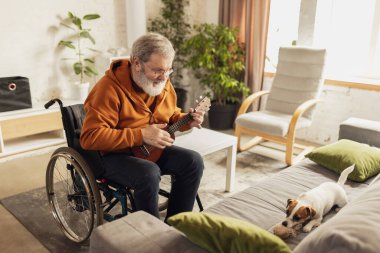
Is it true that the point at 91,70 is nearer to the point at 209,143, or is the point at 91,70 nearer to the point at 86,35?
the point at 86,35

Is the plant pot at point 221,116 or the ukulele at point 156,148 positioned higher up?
the ukulele at point 156,148

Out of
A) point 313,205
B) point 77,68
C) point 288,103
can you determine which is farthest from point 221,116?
point 313,205

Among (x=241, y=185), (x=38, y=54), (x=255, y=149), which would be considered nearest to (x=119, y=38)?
(x=38, y=54)

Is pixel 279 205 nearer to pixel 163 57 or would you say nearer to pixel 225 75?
pixel 163 57

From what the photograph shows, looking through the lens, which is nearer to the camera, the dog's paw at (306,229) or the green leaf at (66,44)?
the dog's paw at (306,229)

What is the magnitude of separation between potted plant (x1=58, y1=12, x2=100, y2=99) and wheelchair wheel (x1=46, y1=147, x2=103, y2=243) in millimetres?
1413

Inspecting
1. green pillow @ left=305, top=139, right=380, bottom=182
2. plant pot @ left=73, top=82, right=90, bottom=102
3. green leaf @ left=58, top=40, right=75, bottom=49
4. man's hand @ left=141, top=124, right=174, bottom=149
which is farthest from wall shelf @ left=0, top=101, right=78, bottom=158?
green pillow @ left=305, top=139, right=380, bottom=182

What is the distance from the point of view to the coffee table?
2.08 metres

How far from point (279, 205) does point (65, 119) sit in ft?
3.58

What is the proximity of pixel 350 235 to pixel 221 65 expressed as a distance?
318 cm

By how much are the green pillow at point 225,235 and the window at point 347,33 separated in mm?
2668

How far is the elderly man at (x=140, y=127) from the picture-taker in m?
1.54

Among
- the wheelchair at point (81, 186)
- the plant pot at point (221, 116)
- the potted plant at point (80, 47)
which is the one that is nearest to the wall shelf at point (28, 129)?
the potted plant at point (80, 47)

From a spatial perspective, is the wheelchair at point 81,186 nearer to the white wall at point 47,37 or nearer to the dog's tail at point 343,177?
the dog's tail at point 343,177
